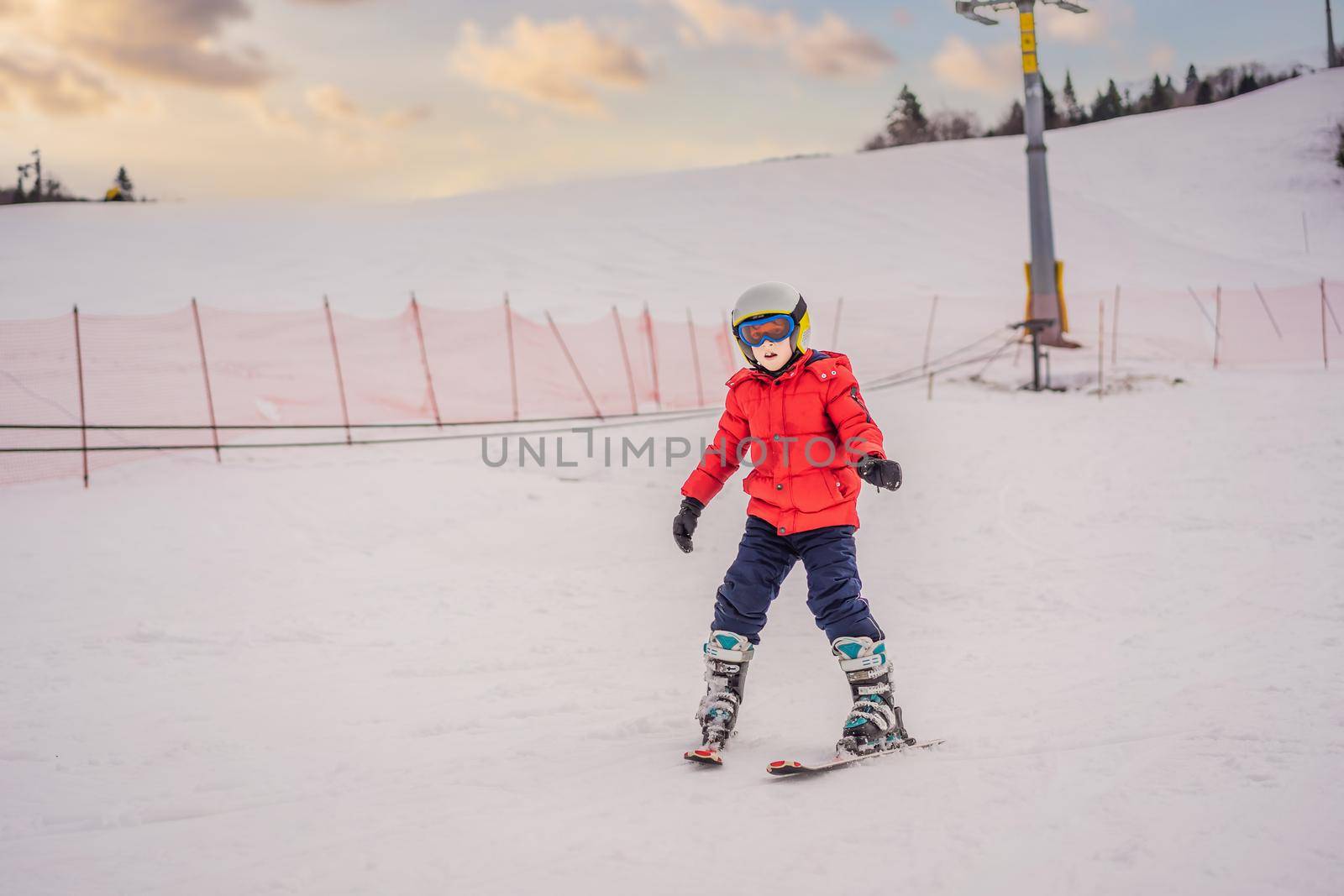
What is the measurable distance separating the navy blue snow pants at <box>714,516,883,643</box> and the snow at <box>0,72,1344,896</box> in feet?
1.76

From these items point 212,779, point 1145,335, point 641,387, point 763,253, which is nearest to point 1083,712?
point 212,779

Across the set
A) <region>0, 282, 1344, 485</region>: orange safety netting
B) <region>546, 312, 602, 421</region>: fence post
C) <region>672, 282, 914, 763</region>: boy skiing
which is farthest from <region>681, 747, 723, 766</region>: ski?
<region>546, 312, 602, 421</region>: fence post

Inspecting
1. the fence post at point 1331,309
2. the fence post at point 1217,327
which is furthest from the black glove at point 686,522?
the fence post at point 1331,309

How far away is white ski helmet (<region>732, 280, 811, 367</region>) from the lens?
4.16 meters

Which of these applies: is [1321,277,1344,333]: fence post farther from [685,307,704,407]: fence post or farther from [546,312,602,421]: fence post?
[546,312,602,421]: fence post

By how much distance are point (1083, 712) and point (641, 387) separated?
37.4ft

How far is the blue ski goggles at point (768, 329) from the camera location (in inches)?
163

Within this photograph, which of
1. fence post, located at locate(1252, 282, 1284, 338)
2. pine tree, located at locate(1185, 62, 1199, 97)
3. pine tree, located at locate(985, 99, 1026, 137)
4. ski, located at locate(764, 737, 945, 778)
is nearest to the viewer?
ski, located at locate(764, 737, 945, 778)

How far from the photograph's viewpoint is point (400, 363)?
15.7m

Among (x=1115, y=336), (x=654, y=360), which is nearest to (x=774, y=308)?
(x=654, y=360)

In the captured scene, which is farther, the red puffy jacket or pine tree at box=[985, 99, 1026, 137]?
pine tree at box=[985, 99, 1026, 137]

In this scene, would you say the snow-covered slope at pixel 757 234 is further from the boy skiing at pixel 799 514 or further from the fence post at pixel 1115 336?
the boy skiing at pixel 799 514

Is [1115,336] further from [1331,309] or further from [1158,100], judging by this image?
[1158,100]

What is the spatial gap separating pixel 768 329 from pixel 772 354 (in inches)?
4.2
